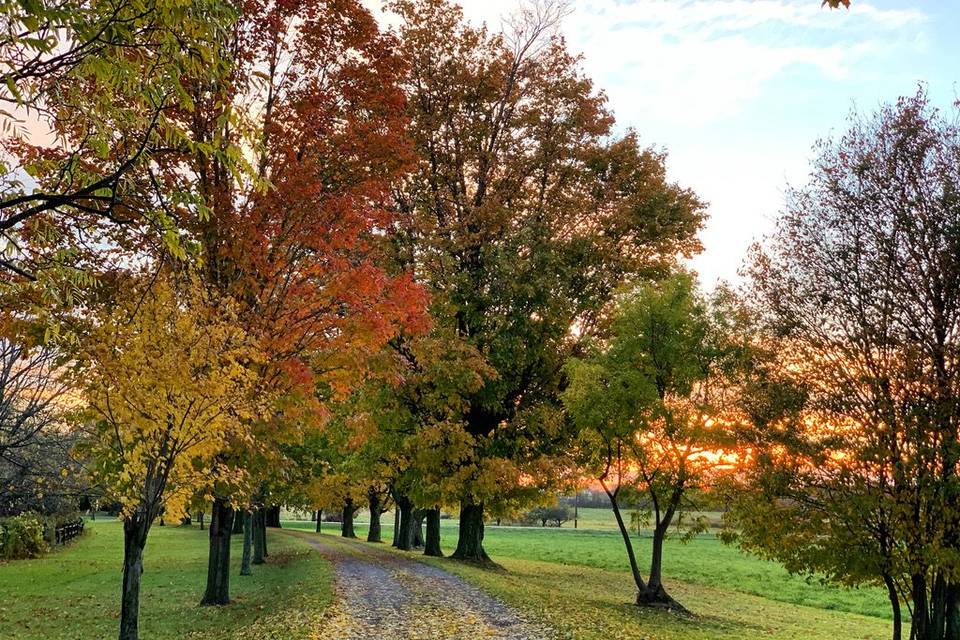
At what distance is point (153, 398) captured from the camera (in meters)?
10.5

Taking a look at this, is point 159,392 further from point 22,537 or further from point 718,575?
point 718,575

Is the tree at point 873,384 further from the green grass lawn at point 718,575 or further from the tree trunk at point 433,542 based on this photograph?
the tree trunk at point 433,542

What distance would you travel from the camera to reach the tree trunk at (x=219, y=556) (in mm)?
17547

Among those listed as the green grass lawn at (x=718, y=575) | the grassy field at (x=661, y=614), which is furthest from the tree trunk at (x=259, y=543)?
the green grass lawn at (x=718, y=575)

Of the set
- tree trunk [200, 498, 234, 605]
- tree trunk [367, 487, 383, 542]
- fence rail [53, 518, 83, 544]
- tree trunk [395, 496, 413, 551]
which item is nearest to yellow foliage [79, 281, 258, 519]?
tree trunk [200, 498, 234, 605]

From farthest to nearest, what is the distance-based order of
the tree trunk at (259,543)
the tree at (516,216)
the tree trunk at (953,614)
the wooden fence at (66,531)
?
1. the wooden fence at (66,531)
2. the tree trunk at (259,543)
3. the tree at (516,216)
4. the tree trunk at (953,614)

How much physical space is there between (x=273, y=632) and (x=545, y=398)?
1524 centimetres

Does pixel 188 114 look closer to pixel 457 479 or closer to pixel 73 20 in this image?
pixel 73 20

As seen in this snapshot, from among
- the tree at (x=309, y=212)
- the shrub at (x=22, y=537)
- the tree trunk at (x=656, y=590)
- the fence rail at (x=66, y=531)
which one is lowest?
the fence rail at (x=66, y=531)

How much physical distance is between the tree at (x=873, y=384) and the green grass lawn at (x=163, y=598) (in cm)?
1042

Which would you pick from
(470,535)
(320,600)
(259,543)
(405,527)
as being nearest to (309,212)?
(320,600)

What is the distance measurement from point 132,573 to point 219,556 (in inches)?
306

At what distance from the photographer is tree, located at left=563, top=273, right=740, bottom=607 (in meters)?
18.6

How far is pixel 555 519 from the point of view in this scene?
10950cm
